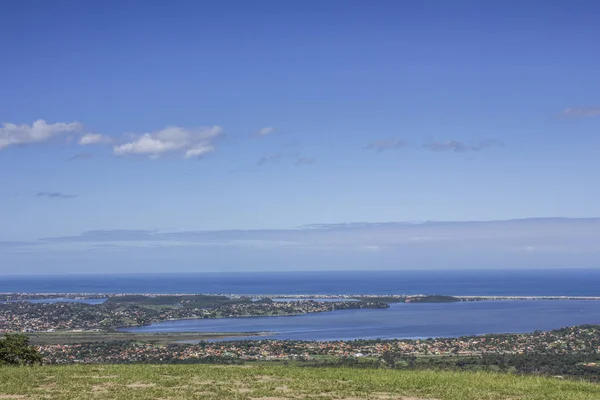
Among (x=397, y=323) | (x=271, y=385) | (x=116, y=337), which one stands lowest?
(x=397, y=323)

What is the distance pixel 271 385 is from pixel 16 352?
13.1 metres

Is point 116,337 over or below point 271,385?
below

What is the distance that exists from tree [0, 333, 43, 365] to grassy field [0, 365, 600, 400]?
16.6 ft

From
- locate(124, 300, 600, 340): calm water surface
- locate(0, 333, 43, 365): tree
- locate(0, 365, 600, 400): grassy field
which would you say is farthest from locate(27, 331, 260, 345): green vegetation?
locate(0, 365, 600, 400): grassy field

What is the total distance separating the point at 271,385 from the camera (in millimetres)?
16484

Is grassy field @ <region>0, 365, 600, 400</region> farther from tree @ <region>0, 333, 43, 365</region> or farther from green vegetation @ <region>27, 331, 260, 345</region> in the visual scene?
green vegetation @ <region>27, 331, 260, 345</region>

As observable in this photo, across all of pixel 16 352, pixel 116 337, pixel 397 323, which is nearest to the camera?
pixel 16 352

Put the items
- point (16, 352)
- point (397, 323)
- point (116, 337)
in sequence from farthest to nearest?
point (397, 323)
point (116, 337)
point (16, 352)

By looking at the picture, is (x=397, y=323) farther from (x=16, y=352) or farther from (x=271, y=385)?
(x=271, y=385)

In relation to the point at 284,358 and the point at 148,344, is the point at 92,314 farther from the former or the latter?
the point at 284,358

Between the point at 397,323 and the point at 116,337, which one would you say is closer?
the point at 116,337

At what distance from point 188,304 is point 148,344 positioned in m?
68.3

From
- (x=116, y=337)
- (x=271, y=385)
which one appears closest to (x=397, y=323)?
(x=116, y=337)

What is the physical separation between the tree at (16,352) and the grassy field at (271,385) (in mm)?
5071
